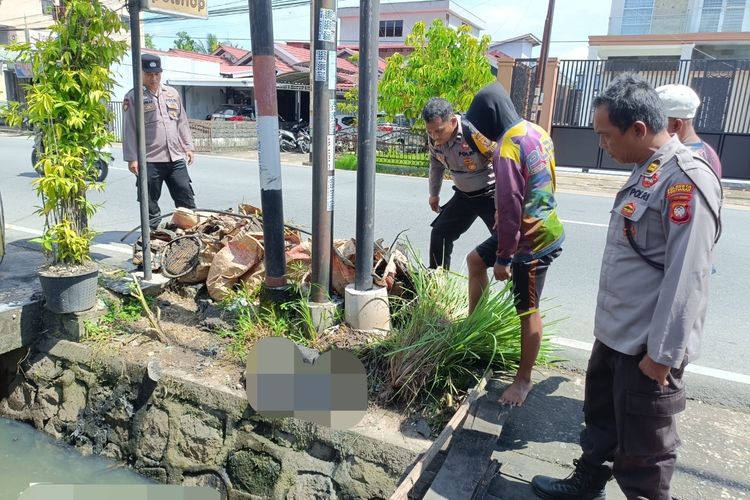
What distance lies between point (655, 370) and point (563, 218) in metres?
6.93

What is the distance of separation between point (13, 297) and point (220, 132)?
15178 mm

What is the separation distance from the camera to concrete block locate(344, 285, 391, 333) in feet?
12.0

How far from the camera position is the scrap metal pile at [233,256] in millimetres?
4000

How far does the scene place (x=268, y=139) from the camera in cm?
373

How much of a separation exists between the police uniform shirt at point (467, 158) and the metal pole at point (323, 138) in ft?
2.35

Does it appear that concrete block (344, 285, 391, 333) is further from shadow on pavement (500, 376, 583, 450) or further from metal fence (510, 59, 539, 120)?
metal fence (510, 59, 539, 120)

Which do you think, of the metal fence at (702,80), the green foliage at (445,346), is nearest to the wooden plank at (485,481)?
the green foliage at (445,346)

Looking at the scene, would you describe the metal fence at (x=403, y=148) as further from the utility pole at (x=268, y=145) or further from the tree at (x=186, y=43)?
the tree at (x=186, y=43)

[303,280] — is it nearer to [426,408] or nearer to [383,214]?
[426,408]

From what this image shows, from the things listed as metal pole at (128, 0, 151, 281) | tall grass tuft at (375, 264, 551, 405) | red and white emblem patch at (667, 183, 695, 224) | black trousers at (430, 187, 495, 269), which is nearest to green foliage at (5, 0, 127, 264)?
metal pole at (128, 0, 151, 281)

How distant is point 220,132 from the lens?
18516 millimetres

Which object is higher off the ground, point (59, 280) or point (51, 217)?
point (51, 217)

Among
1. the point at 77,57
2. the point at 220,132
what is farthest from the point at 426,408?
the point at 220,132

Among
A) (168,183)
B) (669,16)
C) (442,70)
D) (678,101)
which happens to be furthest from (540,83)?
(669,16)
